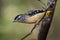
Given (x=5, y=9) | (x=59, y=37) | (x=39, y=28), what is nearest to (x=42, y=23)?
(x=39, y=28)

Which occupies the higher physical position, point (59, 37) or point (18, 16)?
point (18, 16)

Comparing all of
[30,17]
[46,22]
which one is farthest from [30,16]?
[46,22]

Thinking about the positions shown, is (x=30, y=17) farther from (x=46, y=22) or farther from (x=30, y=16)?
(x=46, y=22)

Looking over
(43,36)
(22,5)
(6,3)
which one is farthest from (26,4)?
(43,36)

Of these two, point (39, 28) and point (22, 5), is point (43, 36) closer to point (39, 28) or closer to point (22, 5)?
point (39, 28)
